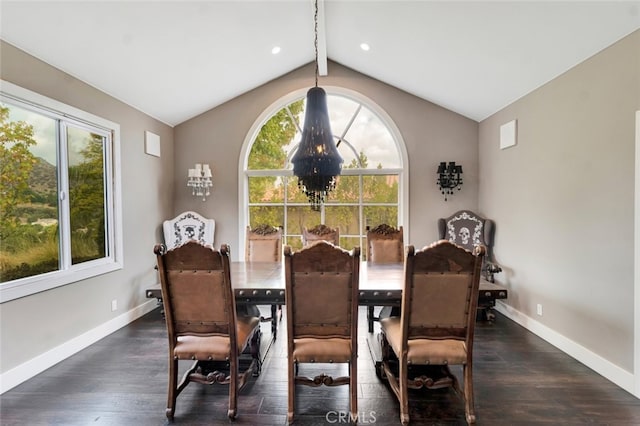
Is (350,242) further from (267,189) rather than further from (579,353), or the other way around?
(579,353)

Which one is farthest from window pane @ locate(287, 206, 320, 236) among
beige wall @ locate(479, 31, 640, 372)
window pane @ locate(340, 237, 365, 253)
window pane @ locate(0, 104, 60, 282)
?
window pane @ locate(0, 104, 60, 282)

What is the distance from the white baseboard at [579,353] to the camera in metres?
2.33

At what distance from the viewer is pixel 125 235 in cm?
374

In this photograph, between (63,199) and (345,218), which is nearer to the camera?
(63,199)

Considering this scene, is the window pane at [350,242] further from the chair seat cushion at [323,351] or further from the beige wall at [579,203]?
the chair seat cushion at [323,351]

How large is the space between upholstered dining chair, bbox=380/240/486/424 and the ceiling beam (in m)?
2.89

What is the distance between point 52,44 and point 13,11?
36 cm

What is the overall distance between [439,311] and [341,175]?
3256 millimetres

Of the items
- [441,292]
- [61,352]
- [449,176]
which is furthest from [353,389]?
[449,176]

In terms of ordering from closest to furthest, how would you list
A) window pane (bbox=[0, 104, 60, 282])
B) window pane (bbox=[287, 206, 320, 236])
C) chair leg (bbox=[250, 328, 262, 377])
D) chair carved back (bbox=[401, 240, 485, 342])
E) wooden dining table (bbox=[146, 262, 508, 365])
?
chair carved back (bbox=[401, 240, 485, 342]) < wooden dining table (bbox=[146, 262, 508, 365]) < window pane (bbox=[0, 104, 60, 282]) < chair leg (bbox=[250, 328, 262, 377]) < window pane (bbox=[287, 206, 320, 236])

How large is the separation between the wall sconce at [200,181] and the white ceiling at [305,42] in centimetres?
86

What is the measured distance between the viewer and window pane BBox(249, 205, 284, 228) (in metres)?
4.98

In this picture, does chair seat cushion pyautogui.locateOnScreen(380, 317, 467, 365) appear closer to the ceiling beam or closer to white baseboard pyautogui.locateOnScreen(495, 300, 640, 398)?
white baseboard pyautogui.locateOnScreen(495, 300, 640, 398)

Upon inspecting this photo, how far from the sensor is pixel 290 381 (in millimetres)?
1960
